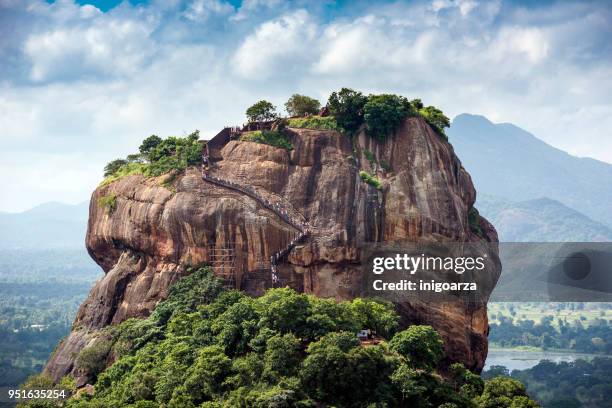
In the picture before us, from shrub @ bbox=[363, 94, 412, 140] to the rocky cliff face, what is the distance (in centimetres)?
62

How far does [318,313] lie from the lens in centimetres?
3788

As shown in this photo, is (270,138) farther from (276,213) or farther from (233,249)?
(233,249)

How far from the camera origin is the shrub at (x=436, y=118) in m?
48.4

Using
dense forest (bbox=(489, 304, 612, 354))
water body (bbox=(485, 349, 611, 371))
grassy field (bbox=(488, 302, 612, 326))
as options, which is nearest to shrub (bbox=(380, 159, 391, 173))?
water body (bbox=(485, 349, 611, 371))

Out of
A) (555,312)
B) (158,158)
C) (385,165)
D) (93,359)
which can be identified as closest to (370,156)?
(385,165)

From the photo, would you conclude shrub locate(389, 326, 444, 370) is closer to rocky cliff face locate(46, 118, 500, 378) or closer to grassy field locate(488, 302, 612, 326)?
rocky cliff face locate(46, 118, 500, 378)

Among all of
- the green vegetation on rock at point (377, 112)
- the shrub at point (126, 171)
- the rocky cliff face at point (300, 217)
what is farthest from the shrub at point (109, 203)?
the green vegetation on rock at point (377, 112)

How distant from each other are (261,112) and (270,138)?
204cm

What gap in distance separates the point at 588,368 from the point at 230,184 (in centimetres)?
7070

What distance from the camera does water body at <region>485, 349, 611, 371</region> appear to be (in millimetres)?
116125

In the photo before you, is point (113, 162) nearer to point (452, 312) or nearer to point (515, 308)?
point (452, 312)

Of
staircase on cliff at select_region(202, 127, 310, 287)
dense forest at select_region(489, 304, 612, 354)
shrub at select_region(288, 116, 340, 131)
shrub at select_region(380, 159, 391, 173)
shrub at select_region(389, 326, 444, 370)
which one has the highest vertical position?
shrub at select_region(288, 116, 340, 131)

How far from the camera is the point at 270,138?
158ft

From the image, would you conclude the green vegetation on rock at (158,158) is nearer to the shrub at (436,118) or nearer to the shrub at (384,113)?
the shrub at (384,113)
